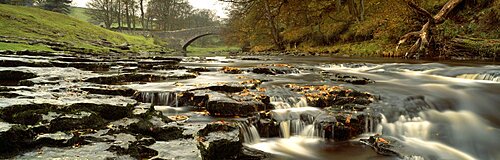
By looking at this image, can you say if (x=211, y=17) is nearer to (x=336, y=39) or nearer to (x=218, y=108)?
(x=336, y=39)

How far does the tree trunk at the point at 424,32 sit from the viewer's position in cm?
1444

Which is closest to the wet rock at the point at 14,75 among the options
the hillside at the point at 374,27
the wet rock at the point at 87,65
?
the wet rock at the point at 87,65

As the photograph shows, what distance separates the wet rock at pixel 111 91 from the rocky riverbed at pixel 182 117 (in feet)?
0.05

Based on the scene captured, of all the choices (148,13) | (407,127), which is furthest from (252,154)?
(148,13)

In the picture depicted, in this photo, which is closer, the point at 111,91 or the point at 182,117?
the point at 182,117

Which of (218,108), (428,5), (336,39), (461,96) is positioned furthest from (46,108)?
(336,39)

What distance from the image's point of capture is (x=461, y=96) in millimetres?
6461

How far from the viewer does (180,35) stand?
5081 cm

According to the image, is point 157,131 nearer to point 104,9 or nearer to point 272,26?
point 272,26

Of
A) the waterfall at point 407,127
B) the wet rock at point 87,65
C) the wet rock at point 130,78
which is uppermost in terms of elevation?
the wet rock at point 87,65

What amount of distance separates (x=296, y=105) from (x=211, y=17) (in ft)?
266

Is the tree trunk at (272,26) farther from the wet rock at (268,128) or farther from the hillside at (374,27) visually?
the wet rock at (268,128)

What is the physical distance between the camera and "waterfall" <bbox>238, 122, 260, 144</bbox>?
14.3 ft

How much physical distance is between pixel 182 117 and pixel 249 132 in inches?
37.5
